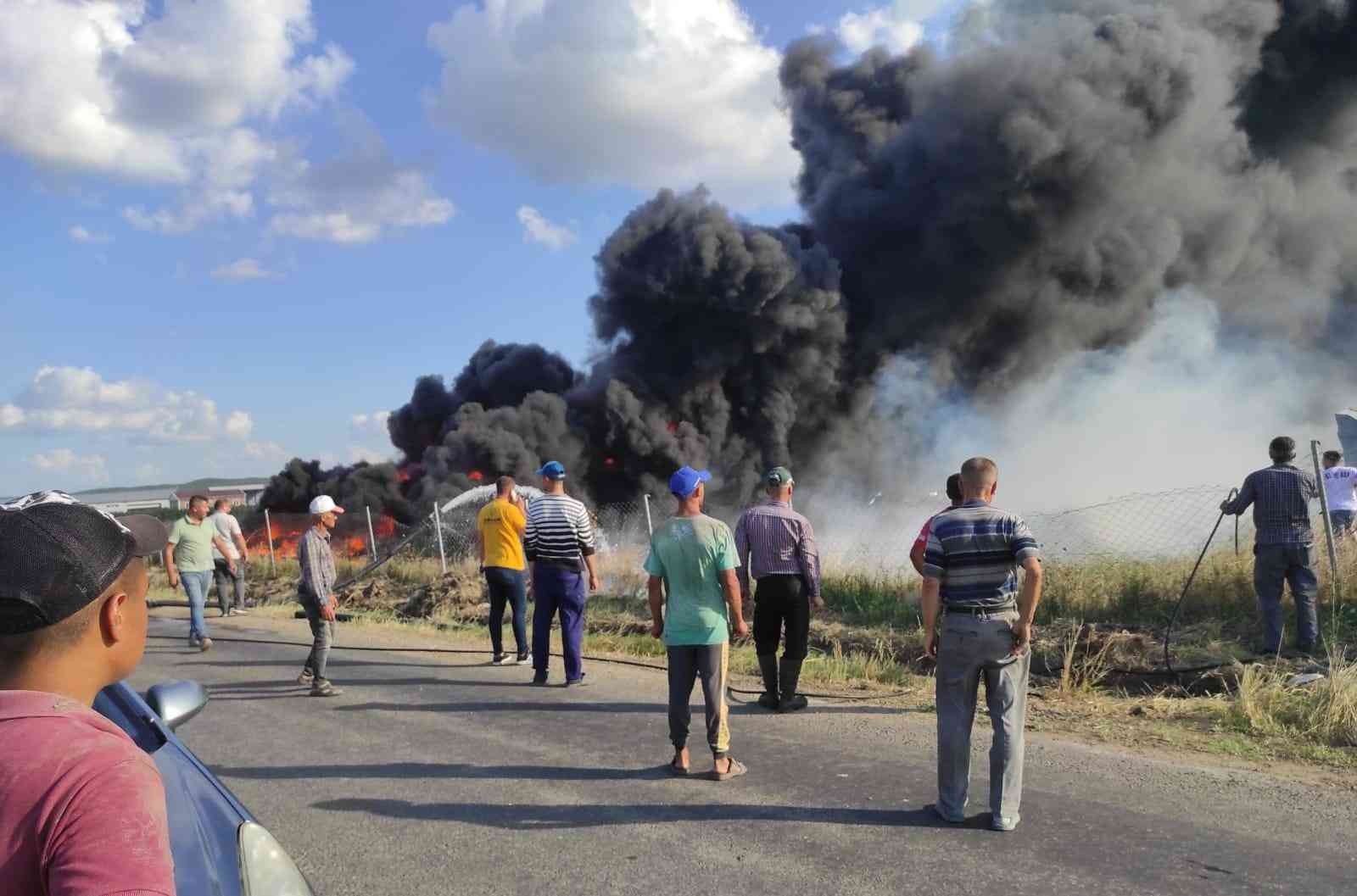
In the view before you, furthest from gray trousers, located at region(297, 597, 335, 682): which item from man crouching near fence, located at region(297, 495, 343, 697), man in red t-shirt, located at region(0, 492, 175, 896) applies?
man in red t-shirt, located at region(0, 492, 175, 896)

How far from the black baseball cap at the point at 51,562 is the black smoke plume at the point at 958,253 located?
29.8 meters

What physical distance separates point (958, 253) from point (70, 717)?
125ft

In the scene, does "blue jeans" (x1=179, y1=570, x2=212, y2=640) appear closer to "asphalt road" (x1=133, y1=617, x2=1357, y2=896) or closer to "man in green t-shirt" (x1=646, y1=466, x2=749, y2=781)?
"asphalt road" (x1=133, y1=617, x2=1357, y2=896)

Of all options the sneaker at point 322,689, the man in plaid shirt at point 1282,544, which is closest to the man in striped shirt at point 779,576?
the sneaker at point 322,689

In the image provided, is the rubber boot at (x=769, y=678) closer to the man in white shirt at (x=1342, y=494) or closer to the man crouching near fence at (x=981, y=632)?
the man crouching near fence at (x=981, y=632)

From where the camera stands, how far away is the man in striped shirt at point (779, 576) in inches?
278

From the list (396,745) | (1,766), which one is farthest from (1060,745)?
(1,766)

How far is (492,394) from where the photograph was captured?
40.2 meters

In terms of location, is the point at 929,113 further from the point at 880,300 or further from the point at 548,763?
the point at 548,763

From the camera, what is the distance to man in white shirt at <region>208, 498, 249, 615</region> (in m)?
13.8

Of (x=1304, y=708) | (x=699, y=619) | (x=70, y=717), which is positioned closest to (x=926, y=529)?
(x=699, y=619)

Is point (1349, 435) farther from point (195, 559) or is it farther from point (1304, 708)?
point (195, 559)

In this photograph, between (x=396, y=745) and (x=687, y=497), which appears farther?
(x=396, y=745)

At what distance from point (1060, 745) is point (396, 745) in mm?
4058
